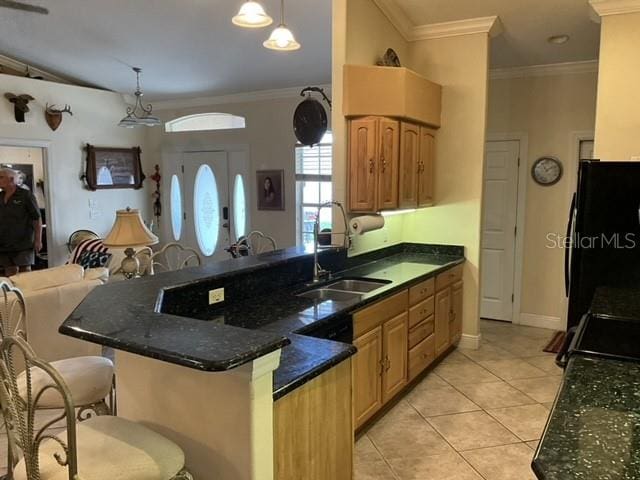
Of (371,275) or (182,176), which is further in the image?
(182,176)

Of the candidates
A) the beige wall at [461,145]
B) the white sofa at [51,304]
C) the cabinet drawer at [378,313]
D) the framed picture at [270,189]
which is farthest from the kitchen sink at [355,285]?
the framed picture at [270,189]

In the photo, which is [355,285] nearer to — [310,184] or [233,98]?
[310,184]

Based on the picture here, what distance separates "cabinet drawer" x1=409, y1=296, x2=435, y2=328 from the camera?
11.9 ft

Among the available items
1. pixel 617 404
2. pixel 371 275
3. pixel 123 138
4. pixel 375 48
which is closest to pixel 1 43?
pixel 123 138

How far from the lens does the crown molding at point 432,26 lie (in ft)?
13.7

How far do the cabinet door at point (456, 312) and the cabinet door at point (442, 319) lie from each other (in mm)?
113

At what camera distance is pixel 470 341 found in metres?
4.77

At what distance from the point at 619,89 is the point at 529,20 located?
94 cm

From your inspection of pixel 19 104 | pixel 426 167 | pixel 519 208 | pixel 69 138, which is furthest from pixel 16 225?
pixel 519 208

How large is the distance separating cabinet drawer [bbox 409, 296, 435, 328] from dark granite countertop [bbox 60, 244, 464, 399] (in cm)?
21

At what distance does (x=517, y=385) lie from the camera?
12.8ft

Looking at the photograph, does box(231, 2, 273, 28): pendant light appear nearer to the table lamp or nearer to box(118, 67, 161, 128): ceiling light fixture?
the table lamp

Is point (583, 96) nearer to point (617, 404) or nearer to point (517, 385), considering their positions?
point (517, 385)

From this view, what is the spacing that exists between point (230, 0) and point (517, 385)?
4.15 metres
